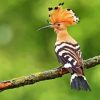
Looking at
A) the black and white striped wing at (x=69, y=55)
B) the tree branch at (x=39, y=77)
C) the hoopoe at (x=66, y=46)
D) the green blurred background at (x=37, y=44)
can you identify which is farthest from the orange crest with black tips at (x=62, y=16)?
the green blurred background at (x=37, y=44)

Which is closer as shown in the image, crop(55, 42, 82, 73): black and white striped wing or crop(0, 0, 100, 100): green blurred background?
crop(55, 42, 82, 73): black and white striped wing

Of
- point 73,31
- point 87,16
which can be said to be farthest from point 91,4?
point 73,31

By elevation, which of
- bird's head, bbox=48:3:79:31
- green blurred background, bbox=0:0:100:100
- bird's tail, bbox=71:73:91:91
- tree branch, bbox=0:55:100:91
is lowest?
bird's tail, bbox=71:73:91:91

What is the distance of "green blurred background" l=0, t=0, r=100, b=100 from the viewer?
1224cm

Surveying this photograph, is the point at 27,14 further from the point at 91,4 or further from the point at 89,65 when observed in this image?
the point at 89,65

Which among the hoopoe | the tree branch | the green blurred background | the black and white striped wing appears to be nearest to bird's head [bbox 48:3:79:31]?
the hoopoe

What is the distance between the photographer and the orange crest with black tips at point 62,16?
18.6 feet

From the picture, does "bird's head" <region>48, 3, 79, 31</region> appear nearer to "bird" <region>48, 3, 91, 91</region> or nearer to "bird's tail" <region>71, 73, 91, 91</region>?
"bird" <region>48, 3, 91, 91</region>

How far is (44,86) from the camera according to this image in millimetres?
12531

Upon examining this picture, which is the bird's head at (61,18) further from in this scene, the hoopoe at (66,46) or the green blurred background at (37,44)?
the green blurred background at (37,44)

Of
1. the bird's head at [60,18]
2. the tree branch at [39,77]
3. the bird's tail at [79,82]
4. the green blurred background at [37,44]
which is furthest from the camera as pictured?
the green blurred background at [37,44]

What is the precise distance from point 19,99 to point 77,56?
7149 millimetres

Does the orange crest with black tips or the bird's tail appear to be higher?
the orange crest with black tips

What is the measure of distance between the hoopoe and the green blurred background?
5645 millimetres
